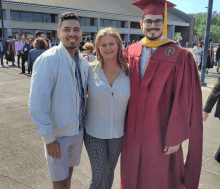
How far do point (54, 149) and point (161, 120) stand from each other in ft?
3.49

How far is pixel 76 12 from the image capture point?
33625 mm

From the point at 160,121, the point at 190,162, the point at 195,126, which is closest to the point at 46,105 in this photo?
the point at 160,121

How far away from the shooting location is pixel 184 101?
2162mm

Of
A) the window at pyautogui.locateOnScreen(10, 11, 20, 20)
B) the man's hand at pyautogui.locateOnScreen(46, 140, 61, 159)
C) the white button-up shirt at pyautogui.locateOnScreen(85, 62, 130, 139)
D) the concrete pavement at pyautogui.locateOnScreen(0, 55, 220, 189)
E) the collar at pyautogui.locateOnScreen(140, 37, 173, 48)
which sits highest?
the window at pyautogui.locateOnScreen(10, 11, 20, 20)

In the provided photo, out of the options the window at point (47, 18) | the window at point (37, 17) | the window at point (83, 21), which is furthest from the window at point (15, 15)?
the window at point (83, 21)

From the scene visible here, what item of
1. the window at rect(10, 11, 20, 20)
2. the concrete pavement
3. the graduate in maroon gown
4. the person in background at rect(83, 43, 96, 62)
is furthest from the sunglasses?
the window at rect(10, 11, 20, 20)

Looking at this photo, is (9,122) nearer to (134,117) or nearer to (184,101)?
(134,117)

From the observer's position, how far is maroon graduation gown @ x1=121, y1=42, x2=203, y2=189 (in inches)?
85.6

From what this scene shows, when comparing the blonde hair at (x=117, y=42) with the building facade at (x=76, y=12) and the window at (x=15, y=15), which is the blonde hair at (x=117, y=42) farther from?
the window at (x=15, y=15)

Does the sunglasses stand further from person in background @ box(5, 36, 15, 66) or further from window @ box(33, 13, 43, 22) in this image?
window @ box(33, 13, 43, 22)

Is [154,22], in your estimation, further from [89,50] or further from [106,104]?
[89,50]

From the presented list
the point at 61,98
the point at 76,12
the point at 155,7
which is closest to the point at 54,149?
the point at 61,98

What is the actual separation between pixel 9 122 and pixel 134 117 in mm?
3310

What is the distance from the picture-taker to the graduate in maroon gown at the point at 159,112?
218 centimetres
